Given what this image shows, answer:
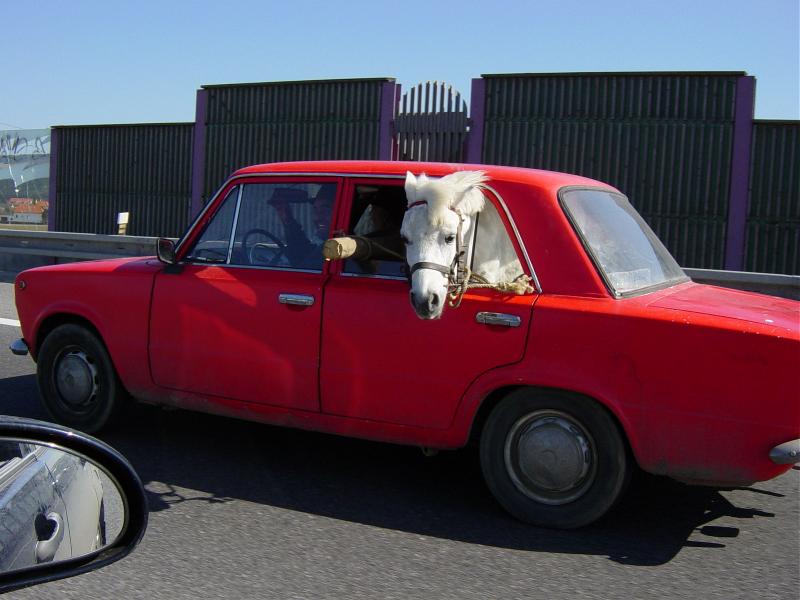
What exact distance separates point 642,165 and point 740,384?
15589mm

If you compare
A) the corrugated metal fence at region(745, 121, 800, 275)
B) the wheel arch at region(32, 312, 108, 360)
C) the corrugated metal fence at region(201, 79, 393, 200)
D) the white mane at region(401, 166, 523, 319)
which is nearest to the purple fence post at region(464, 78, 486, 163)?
the corrugated metal fence at region(201, 79, 393, 200)

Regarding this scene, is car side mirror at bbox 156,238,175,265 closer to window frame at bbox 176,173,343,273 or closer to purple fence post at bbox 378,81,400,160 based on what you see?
window frame at bbox 176,173,343,273

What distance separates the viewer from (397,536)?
14.0 feet

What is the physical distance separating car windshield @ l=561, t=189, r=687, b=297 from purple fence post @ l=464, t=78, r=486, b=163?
1436 centimetres

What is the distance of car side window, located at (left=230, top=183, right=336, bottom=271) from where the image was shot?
509 cm

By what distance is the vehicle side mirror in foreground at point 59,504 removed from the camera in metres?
1.83

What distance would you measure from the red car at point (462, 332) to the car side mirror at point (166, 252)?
1 cm

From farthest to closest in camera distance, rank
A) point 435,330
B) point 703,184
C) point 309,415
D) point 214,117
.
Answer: point 214,117 < point 703,184 < point 309,415 < point 435,330

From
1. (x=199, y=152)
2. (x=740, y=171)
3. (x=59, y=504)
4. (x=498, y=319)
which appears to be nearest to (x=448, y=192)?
(x=498, y=319)

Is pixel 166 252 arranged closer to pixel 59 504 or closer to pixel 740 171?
pixel 59 504

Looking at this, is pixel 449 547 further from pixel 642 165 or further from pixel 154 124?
pixel 154 124

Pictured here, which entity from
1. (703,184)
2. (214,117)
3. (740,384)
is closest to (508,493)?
(740,384)

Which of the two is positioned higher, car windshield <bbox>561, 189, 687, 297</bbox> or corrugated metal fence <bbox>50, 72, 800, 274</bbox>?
corrugated metal fence <bbox>50, 72, 800, 274</bbox>

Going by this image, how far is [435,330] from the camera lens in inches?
179
